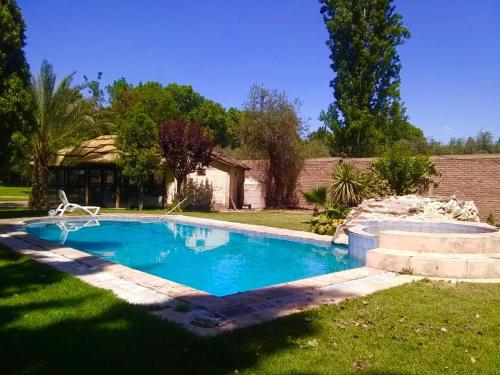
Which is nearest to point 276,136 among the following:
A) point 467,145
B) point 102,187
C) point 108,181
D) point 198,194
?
point 198,194

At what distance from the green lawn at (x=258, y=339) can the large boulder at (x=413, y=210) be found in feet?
24.5

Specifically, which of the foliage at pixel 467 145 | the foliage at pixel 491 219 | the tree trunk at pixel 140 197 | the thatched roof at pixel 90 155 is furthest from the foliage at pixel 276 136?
the foliage at pixel 491 219

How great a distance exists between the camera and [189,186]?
78.2 feet

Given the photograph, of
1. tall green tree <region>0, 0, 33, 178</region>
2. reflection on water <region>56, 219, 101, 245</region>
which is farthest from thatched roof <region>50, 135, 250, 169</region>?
tall green tree <region>0, 0, 33, 178</region>

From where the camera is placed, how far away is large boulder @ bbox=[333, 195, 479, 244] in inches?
539

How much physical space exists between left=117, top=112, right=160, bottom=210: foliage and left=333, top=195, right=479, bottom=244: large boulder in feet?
36.8

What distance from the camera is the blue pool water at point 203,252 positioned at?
10.2 m

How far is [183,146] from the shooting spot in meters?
20.5

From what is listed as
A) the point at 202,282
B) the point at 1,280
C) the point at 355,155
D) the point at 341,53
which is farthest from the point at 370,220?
the point at 341,53

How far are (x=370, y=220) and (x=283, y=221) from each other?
576cm

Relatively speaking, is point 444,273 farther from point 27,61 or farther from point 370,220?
point 27,61

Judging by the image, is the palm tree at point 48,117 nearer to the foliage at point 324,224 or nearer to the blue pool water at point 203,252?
the blue pool water at point 203,252

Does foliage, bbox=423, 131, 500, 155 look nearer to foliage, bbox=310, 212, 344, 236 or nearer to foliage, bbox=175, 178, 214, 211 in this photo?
foliage, bbox=310, 212, 344, 236

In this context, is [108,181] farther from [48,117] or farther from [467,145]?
[467,145]
